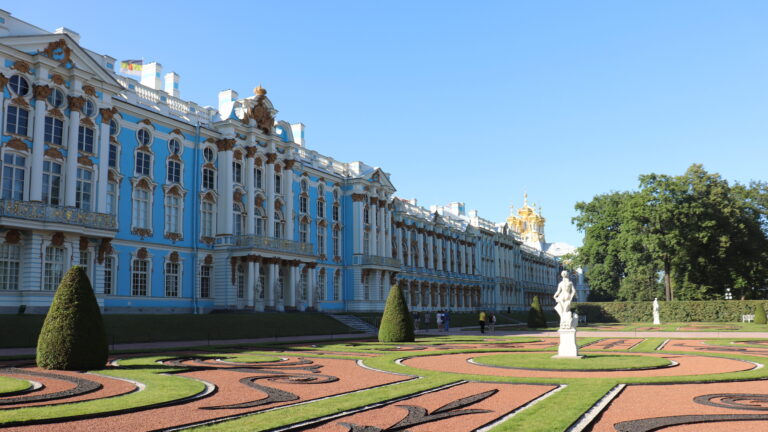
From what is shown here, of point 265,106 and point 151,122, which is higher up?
point 265,106

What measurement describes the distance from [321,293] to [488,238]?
44052 millimetres

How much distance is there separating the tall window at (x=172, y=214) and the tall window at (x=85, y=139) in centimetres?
675

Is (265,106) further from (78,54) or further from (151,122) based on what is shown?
(78,54)

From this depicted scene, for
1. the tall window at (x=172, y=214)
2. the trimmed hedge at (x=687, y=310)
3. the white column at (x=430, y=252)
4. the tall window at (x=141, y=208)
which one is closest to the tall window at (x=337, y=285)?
the tall window at (x=172, y=214)

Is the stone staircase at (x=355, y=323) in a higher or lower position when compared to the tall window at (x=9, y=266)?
lower

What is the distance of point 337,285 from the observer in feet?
193

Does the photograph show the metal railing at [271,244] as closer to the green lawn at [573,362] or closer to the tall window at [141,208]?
the tall window at [141,208]

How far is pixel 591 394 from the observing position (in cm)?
1283

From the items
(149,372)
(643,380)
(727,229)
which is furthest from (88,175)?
(727,229)

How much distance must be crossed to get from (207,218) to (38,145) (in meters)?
13.4

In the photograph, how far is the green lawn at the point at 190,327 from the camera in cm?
2734

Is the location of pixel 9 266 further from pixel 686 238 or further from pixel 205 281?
pixel 686 238

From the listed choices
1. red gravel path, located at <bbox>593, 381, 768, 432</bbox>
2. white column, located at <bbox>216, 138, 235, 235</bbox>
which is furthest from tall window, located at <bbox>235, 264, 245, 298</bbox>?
red gravel path, located at <bbox>593, 381, 768, 432</bbox>

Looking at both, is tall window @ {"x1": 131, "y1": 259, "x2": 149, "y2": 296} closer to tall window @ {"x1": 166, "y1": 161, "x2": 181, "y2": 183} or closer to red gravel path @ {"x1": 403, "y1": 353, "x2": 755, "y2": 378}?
tall window @ {"x1": 166, "y1": 161, "x2": 181, "y2": 183}
